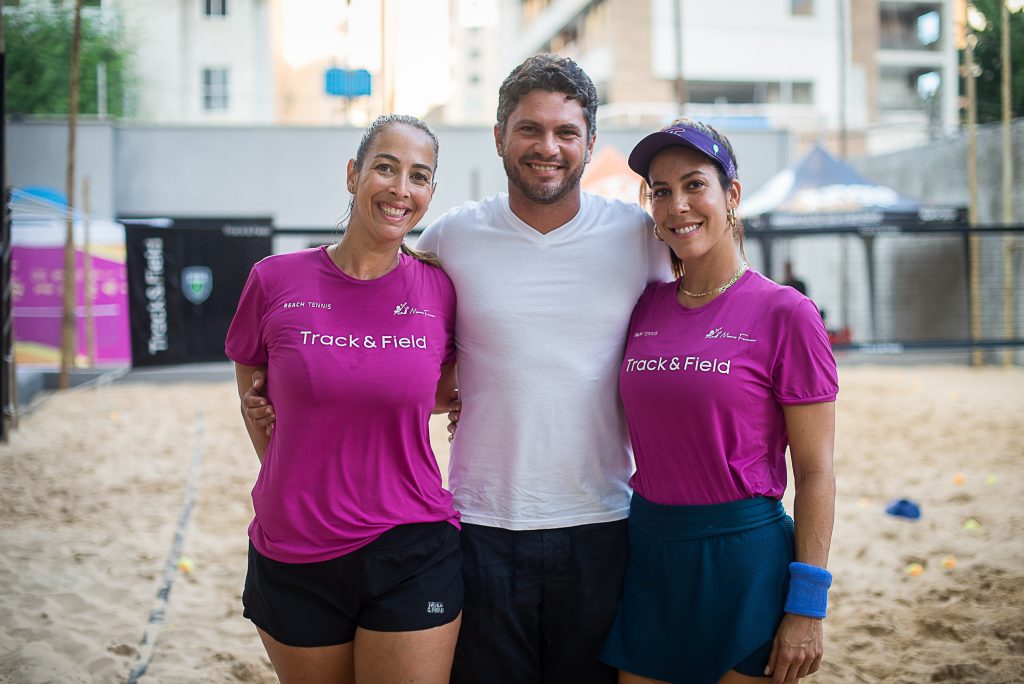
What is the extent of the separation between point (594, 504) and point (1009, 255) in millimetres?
12265

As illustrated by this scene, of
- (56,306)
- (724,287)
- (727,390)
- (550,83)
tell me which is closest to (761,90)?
(56,306)

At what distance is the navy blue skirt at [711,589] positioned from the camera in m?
1.92

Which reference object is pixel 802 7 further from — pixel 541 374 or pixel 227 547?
pixel 541 374

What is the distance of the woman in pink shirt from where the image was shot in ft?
6.30

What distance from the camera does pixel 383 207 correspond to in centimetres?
207

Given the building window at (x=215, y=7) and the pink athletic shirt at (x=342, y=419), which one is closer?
the pink athletic shirt at (x=342, y=419)

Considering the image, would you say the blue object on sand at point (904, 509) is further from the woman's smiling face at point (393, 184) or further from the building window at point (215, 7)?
the building window at point (215, 7)

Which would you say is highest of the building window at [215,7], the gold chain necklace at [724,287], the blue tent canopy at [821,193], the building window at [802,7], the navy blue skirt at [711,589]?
the building window at [802,7]

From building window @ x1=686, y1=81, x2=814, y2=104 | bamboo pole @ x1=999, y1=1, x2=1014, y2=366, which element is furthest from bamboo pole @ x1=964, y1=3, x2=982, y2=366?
building window @ x1=686, y1=81, x2=814, y2=104

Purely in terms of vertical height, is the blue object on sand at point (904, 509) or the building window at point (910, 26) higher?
the building window at point (910, 26)

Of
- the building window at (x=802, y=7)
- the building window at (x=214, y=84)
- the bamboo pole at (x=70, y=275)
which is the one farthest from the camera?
the building window at (x=802, y=7)

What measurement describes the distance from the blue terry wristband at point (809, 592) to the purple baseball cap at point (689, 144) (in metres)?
0.94

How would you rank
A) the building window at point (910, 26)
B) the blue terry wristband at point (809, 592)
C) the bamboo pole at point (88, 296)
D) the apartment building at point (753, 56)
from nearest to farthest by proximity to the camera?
the blue terry wristband at point (809, 592)
the bamboo pole at point (88, 296)
the apartment building at point (753, 56)
the building window at point (910, 26)

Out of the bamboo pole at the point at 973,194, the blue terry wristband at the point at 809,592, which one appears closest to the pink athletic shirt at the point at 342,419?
the blue terry wristband at the point at 809,592
